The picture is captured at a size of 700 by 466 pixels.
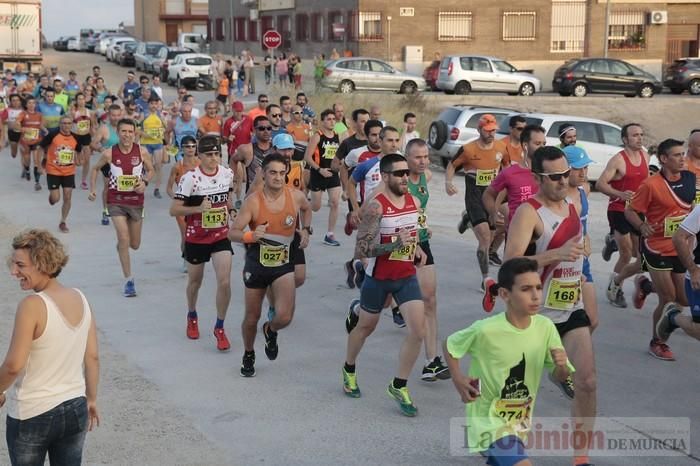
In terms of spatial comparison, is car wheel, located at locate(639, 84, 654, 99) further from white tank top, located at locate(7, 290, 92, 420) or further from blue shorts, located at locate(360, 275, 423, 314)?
white tank top, located at locate(7, 290, 92, 420)

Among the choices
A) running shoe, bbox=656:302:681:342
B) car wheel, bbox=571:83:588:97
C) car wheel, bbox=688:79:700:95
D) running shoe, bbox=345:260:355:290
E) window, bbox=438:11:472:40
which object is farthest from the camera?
window, bbox=438:11:472:40

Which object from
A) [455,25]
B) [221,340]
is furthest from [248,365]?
[455,25]

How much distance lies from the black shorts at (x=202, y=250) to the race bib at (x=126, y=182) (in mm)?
2251

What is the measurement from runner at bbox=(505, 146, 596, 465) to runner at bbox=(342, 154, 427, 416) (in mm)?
1212

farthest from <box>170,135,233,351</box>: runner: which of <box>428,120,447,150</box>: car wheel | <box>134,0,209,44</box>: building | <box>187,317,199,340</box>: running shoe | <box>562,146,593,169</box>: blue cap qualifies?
<box>134,0,209,44</box>: building

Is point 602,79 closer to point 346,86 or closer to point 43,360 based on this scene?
point 346,86

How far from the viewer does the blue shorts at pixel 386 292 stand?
7375 millimetres

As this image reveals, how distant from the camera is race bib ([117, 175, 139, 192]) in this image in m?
11.2

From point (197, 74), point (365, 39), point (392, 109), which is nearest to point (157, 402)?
point (392, 109)

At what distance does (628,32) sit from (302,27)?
1616cm

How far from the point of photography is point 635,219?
8.81m

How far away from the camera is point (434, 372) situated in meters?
8.12

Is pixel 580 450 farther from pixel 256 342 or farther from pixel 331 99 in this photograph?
pixel 331 99

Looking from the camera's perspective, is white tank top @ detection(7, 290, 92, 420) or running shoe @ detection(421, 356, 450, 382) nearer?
white tank top @ detection(7, 290, 92, 420)
